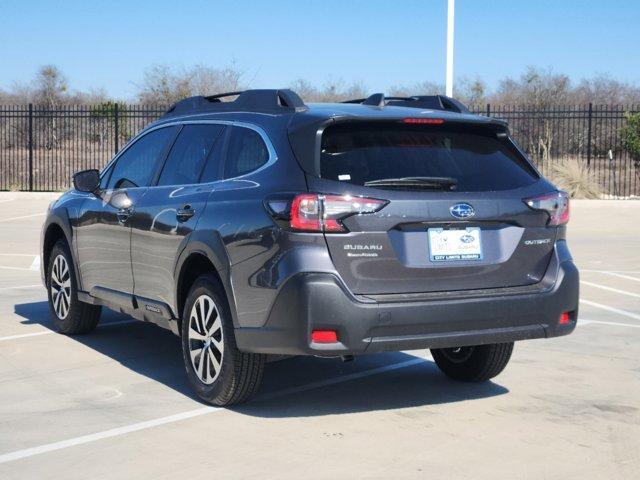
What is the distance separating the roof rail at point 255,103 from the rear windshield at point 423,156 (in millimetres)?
471

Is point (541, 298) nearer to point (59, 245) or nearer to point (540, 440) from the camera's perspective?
point (540, 440)

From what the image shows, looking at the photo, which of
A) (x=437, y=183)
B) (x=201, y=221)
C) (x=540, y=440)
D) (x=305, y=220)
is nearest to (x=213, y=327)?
(x=201, y=221)

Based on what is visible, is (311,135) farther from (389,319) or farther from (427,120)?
(389,319)

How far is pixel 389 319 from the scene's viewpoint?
567 cm

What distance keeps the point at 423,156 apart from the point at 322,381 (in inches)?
73.9

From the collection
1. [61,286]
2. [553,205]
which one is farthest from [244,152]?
[61,286]

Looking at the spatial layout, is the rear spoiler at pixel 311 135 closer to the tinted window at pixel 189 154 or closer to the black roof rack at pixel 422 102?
the black roof rack at pixel 422 102

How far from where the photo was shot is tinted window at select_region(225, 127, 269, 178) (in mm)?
6270

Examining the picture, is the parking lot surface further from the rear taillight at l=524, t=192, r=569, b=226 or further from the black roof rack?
the black roof rack

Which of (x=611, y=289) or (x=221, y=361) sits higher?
(x=221, y=361)

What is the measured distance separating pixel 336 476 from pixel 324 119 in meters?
1.98

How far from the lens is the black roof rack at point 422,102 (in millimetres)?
6637

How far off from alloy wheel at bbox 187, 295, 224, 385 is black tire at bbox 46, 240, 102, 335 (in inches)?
92.1

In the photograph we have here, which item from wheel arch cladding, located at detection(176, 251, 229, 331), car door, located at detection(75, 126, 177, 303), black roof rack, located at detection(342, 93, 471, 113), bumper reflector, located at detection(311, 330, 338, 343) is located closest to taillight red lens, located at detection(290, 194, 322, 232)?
bumper reflector, located at detection(311, 330, 338, 343)
